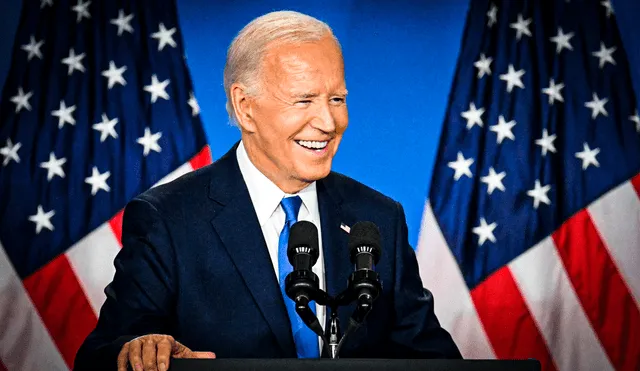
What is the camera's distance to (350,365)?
5.72 feet

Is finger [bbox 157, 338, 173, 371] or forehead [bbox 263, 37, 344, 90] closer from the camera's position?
finger [bbox 157, 338, 173, 371]

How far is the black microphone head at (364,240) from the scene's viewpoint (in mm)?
1875

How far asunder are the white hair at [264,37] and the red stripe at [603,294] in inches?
81.5

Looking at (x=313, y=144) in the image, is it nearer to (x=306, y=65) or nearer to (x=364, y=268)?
(x=306, y=65)

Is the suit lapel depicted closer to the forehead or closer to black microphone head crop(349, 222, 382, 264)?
the forehead

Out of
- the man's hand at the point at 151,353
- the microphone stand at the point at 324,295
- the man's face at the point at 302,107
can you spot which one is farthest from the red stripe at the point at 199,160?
the microphone stand at the point at 324,295

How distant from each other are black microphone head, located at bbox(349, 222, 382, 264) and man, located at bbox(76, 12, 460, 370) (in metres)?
0.45

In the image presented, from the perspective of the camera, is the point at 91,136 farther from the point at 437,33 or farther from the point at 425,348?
the point at 425,348

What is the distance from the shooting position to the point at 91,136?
4.07m

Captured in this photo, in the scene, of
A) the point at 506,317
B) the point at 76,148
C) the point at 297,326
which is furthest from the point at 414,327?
the point at 76,148

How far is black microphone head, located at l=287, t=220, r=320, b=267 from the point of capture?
1860 millimetres

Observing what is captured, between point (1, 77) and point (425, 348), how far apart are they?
252cm

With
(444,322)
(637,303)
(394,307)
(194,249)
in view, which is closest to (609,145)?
(637,303)

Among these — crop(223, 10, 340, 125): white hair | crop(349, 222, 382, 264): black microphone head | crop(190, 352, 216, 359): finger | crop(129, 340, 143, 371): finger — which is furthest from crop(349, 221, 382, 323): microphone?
crop(223, 10, 340, 125): white hair
